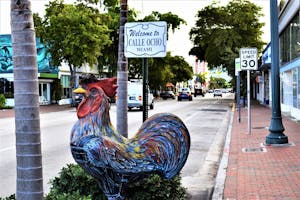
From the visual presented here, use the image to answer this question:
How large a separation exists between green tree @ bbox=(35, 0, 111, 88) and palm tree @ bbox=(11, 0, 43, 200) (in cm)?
3138

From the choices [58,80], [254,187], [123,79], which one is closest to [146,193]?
[123,79]

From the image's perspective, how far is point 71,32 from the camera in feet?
116

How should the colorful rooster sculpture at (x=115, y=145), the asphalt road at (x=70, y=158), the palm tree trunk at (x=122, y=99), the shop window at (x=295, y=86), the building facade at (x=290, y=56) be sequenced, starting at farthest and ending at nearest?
the shop window at (x=295, y=86)
the building facade at (x=290, y=56)
the asphalt road at (x=70, y=158)
the palm tree trunk at (x=122, y=99)
the colorful rooster sculpture at (x=115, y=145)

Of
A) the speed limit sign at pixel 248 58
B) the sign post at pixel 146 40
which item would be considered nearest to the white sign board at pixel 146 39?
the sign post at pixel 146 40

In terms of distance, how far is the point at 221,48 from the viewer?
142 ft

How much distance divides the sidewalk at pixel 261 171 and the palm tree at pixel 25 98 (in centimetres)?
393

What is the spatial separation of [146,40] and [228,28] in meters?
39.5

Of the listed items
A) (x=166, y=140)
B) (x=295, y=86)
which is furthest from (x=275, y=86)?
(x=295, y=86)

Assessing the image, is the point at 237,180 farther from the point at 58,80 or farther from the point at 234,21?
the point at 58,80

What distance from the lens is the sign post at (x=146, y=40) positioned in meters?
6.12

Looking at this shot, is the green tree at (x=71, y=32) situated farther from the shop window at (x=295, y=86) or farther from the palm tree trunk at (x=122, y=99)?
the palm tree trunk at (x=122, y=99)

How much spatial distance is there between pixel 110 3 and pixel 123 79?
3503 centimetres

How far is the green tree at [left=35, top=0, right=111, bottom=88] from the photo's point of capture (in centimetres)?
3506

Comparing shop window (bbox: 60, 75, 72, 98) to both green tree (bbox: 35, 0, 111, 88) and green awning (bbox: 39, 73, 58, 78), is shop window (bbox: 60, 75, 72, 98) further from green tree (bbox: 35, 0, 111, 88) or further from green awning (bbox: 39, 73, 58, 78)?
green tree (bbox: 35, 0, 111, 88)
